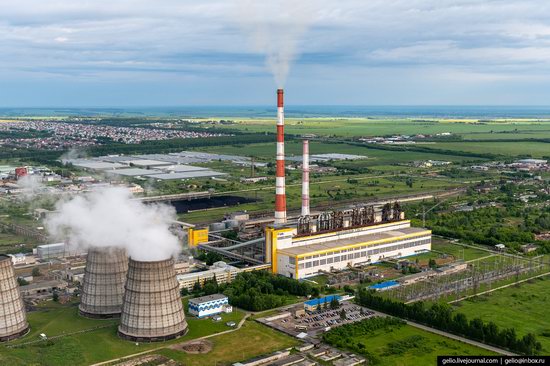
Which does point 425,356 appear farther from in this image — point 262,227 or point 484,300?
point 262,227

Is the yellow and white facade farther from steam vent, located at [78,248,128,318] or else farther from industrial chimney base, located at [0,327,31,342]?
industrial chimney base, located at [0,327,31,342]

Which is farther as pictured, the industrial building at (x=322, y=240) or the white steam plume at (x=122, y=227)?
the industrial building at (x=322, y=240)

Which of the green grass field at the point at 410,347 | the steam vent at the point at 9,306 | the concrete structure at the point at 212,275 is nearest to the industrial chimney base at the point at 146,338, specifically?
the steam vent at the point at 9,306

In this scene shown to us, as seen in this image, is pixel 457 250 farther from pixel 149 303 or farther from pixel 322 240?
pixel 149 303

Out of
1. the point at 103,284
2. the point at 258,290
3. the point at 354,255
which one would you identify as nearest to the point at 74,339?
the point at 103,284

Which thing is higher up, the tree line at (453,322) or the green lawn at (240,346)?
the tree line at (453,322)

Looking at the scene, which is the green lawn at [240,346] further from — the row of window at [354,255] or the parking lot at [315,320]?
the row of window at [354,255]

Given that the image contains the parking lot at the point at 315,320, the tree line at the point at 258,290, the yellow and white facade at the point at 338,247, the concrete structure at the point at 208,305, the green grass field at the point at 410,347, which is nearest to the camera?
the green grass field at the point at 410,347

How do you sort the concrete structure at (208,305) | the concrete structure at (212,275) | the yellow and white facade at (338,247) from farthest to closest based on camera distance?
the yellow and white facade at (338,247)
the concrete structure at (212,275)
the concrete structure at (208,305)
